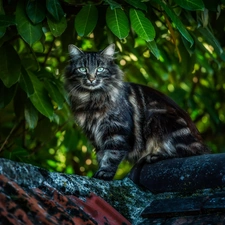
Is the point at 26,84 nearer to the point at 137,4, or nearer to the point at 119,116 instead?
the point at 119,116

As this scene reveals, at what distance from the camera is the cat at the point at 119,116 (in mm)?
4055

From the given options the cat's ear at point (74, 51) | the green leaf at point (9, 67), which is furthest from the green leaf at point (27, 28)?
the cat's ear at point (74, 51)

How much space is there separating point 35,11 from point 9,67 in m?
0.36

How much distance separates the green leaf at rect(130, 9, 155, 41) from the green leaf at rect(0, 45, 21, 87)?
0.70 meters

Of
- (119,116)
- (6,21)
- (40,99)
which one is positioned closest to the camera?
(6,21)

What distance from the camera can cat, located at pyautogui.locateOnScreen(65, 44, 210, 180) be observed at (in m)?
4.05

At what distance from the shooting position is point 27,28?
135 inches

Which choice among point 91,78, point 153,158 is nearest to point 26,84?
point 91,78

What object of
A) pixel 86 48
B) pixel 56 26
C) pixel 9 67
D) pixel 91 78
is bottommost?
pixel 86 48

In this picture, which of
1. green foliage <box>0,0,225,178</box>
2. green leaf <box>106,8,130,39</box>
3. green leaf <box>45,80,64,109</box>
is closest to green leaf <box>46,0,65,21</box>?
green foliage <box>0,0,225,178</box>

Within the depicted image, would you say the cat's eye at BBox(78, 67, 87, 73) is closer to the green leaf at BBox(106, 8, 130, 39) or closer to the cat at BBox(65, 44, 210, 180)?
the cat at BBox(65, 44, 210, 180)

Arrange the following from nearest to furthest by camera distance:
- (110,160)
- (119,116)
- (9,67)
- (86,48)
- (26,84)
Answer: (9,67), (26,84), (110,160), (119,116), (86,48)

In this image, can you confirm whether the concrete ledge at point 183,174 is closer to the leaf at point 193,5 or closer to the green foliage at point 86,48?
the green foliage at point 86,48

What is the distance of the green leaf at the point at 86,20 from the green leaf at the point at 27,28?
0.71ft
